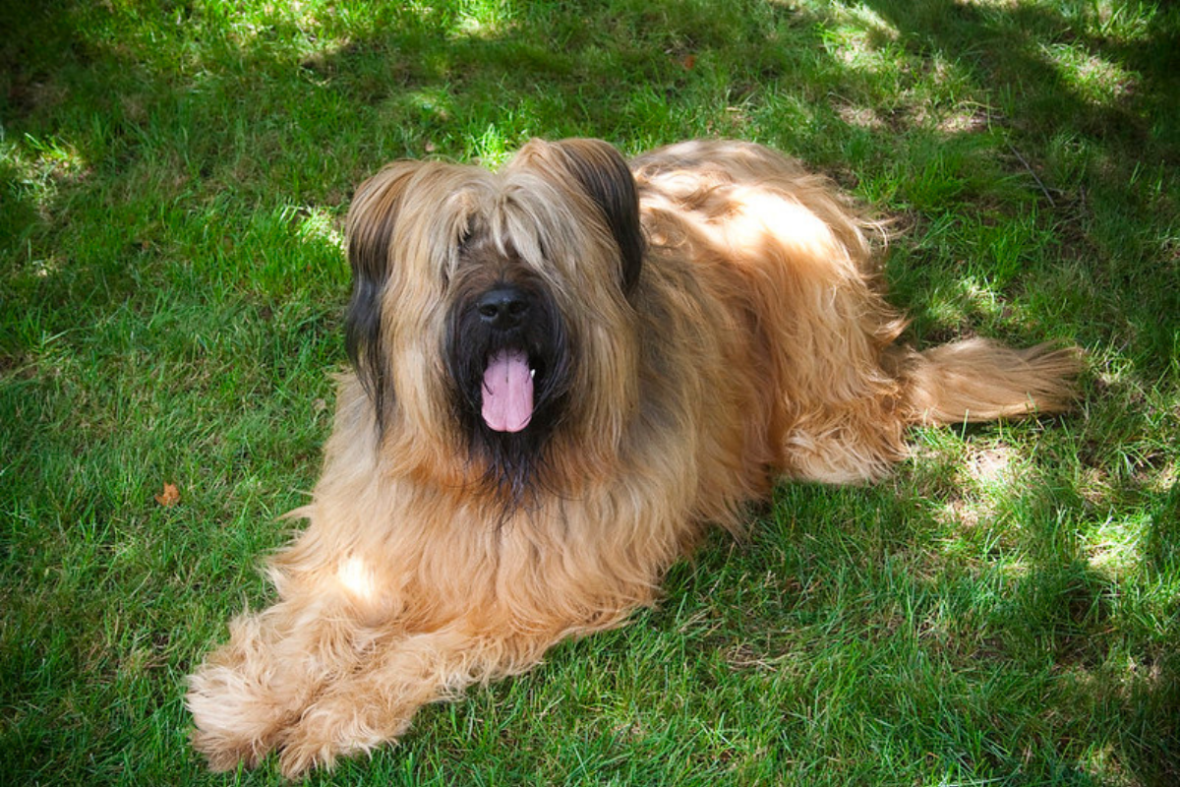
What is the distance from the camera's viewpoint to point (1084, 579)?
12.5 ft

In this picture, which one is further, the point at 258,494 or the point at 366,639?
the point at 258,494

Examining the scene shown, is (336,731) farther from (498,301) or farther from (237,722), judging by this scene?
(498,301)

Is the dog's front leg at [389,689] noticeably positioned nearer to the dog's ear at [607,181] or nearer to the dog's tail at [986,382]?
the dog's ear at [607,181]

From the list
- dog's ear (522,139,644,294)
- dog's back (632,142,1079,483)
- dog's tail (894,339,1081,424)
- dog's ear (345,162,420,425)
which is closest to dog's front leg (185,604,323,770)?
dog's ear (345,162,420,425)

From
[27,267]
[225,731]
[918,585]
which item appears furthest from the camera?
[27,267]

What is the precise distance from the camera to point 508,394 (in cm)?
309

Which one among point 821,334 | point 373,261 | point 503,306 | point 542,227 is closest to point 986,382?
point 821,334

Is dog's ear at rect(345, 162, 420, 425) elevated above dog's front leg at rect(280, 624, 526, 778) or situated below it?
above

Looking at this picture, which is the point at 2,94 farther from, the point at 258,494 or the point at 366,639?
the point at 366,639

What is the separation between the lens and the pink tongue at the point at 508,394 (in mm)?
3057

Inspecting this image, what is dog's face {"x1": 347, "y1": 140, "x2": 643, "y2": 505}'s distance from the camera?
3.02 m

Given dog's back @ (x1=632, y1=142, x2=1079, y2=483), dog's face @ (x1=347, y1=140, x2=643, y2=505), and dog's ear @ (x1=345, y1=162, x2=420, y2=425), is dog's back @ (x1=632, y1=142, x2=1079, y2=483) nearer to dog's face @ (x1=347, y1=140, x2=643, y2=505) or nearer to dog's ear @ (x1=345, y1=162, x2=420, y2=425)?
dog's face @ (x1=347, y1=140, x2=643, y2=505)

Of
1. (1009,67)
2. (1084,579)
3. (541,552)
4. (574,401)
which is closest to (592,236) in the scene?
(574,401)

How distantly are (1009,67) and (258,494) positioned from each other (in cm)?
436
